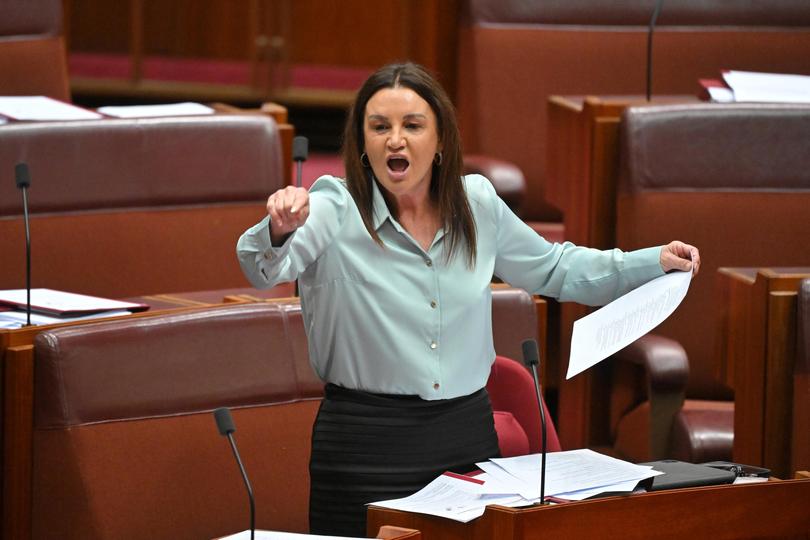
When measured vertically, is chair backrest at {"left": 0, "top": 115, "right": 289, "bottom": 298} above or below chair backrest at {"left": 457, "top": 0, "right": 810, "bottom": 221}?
below

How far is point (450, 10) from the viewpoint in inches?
54.2

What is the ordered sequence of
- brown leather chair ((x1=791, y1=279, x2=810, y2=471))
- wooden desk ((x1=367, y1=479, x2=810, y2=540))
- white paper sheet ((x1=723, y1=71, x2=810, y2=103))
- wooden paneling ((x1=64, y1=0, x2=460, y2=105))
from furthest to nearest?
wooden paneling ((x1=64, y1=0, x2=460, y2=105))
white paper sheet ((x1=723, y1=71, x2=810, y2=103))
brown leather chair ((x1=791, y1=279, x2=810, y2=471))
wooden desk ((x1=367, y1=479, x2=810, y2=540))

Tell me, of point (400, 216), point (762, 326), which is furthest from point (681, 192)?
point (400, 216)

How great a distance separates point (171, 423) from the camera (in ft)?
2.77

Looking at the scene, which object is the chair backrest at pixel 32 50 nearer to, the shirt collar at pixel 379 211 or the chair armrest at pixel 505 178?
the chair armrest at pixel 505 178

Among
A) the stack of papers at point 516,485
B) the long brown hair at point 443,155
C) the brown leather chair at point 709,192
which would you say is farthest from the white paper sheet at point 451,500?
the brown leather chair at point 709,192

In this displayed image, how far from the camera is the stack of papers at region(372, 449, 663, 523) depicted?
0.64 meters

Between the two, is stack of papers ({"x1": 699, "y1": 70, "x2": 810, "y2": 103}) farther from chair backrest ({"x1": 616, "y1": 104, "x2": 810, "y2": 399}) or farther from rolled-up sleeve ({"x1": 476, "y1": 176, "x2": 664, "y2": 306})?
rolled-up sleeve ({"x1": 476, "y1": 176, "x2": 664, "y2": 306})

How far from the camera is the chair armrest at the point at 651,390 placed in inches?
41.4

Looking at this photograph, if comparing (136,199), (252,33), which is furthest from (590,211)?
(252,33)

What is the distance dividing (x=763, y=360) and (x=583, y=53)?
0.47 m

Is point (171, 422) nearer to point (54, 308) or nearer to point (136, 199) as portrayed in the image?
point (54, 308)

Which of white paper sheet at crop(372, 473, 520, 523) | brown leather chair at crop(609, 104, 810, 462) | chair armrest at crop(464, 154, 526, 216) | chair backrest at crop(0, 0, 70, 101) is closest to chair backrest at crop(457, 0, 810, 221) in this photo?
chair armrest at crop(464, 154, 526, 216)

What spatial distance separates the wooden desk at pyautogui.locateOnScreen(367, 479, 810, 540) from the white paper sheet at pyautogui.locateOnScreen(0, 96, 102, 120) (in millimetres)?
584
